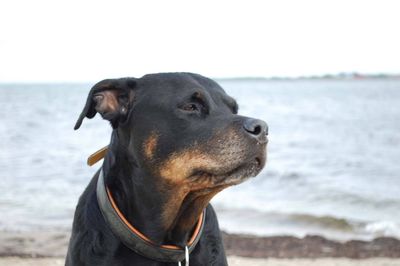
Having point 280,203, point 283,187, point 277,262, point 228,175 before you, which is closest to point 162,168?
point 228,175

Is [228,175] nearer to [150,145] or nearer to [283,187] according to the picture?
[150,145]

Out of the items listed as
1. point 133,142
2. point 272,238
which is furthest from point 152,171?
point 272,238

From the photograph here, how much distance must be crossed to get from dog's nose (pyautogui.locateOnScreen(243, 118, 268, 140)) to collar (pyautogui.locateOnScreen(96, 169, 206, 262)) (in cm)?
81

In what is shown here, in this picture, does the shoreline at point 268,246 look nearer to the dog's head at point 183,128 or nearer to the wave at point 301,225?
the wave at point 301,225

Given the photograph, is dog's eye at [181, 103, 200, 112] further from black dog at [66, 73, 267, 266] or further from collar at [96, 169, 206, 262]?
collar at [96, 169, 206, 262]

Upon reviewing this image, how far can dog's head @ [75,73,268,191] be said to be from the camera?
Answer: 11.5 feet

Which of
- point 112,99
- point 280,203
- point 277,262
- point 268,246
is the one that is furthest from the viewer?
point 280,203

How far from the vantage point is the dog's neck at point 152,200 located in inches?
146

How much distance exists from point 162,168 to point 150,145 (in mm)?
158

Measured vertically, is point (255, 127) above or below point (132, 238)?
above

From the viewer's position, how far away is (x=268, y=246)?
808 cm

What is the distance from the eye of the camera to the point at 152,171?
3682 millimetres

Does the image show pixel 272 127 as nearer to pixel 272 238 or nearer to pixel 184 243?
pixel 272 238

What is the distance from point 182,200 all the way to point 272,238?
4983 millimetres
